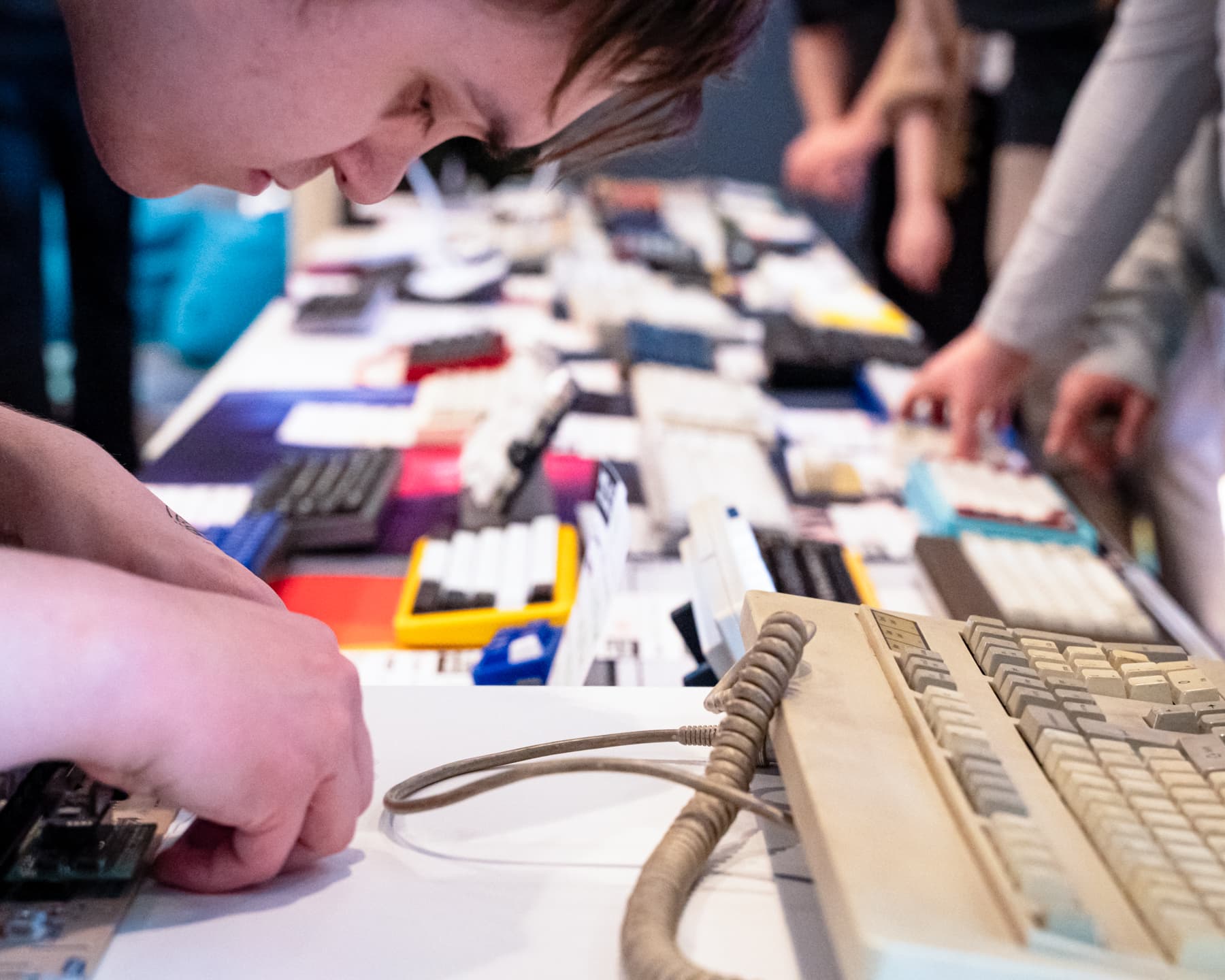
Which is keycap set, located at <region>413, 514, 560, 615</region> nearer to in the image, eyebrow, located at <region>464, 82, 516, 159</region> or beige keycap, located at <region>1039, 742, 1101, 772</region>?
eyebrow, located at <region>464, 82, 516, 159</region>

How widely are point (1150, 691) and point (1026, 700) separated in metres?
0.10

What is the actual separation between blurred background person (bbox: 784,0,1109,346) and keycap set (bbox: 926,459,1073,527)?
1337 mm

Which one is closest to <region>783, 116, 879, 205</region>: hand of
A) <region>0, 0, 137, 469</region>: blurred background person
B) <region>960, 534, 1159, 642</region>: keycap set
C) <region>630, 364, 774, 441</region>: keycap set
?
<region>630, 364, 774, 441</region>: keycap set

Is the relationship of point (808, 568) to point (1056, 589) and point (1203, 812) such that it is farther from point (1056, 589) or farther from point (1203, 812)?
point (1203, 812)

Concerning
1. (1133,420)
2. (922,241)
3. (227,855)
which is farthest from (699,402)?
(922,241)

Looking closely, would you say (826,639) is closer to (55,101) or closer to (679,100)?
(679,100)

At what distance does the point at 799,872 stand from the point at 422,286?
1.58 meters

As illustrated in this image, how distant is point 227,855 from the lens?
1.53 ft

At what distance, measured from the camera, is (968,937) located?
0.36 meters

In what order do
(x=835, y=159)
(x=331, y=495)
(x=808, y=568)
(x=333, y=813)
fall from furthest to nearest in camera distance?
(x=835, y=159), (x=331, y=495), (x=808, y=568), (x=333, y=813)

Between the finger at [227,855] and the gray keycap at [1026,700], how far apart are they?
1.05ft

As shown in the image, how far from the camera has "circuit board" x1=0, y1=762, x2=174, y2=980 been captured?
0.43 meters

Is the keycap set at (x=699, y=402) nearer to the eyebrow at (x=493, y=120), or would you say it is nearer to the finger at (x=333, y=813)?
the eyebrow at (x=493, y=120)

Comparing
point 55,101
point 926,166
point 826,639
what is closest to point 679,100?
point 826,639
